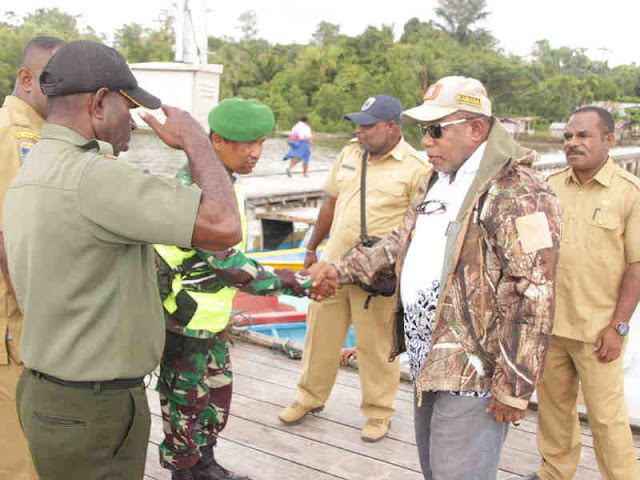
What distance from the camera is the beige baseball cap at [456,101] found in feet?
7.48

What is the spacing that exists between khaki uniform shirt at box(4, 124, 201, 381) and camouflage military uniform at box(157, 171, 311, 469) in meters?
0.82

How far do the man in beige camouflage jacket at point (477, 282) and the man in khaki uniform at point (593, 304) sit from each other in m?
0.98

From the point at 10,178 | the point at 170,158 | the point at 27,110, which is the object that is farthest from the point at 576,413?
the point at 170,158

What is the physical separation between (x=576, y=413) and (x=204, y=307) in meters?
1.93

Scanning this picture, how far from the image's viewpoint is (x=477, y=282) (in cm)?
216

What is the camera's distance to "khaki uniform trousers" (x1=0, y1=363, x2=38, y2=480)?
7.88ft

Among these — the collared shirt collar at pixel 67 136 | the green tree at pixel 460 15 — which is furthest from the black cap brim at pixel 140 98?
the green tree at pixel 460 15

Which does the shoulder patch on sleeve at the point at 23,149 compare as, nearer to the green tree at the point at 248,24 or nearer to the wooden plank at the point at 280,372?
the wooden plank at the point at 280,372

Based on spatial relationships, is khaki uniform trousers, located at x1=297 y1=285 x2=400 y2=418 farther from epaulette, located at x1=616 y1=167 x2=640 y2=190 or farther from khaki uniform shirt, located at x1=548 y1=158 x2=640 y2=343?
epaulette, located at x1=616 y1=167 x2=640 y2=190

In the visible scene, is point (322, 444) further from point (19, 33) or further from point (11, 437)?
point (19, 33)

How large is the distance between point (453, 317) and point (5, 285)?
1.69 meters

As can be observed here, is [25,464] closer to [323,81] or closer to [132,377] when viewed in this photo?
[132,377]

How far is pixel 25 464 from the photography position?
2.42 metres

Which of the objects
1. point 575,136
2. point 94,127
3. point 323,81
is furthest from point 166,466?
point 323,81
